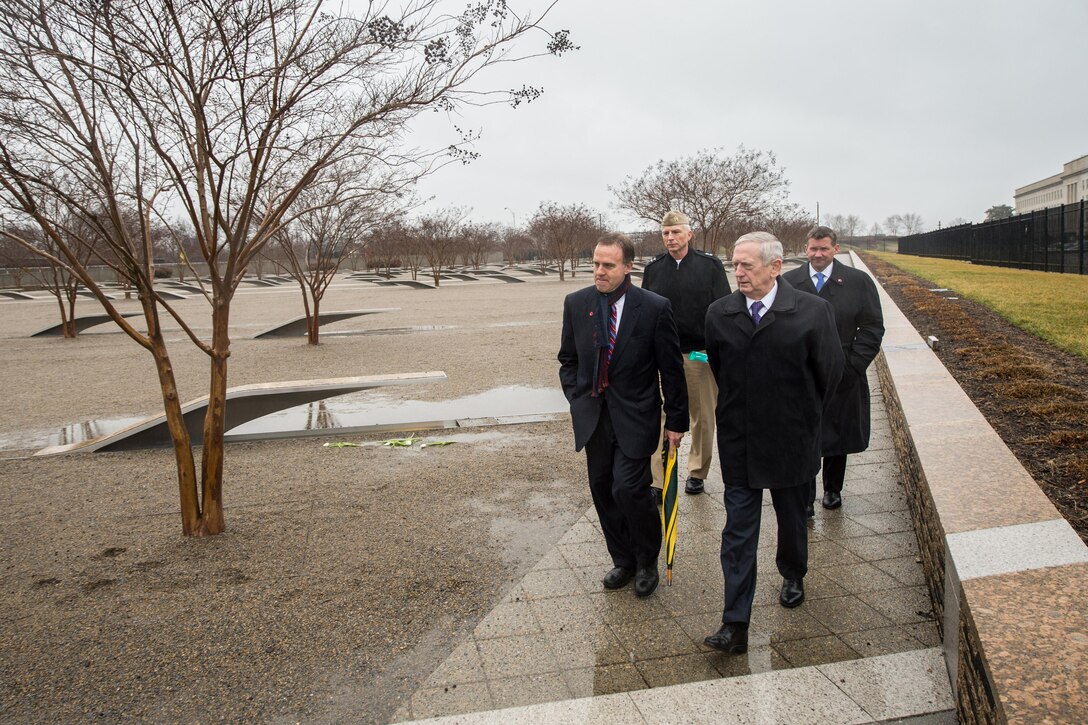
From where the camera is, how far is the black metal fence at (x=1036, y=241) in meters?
22.5

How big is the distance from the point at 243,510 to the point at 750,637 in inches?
148

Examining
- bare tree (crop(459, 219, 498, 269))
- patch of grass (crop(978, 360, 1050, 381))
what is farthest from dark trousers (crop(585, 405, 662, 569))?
bare tree (crop(459, 219, 498, 269))

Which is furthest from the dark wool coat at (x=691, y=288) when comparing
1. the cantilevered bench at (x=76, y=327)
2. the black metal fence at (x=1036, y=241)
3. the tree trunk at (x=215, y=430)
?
the black metal fence at (x=1036, y=241)

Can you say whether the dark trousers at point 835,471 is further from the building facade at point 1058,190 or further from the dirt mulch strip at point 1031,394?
the building facade at point 1058,190

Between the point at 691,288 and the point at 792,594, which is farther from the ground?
the point at 691,288

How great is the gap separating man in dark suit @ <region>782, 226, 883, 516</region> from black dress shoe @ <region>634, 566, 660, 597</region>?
132cm

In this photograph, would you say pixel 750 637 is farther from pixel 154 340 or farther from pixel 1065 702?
pixel 154 340

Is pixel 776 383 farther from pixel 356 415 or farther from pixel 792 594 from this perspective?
pixel 356 415

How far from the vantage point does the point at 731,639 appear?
340cm

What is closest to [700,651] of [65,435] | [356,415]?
[356,415]

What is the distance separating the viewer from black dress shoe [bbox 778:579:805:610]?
3.80 meters

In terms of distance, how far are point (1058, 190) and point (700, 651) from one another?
79.0 metres

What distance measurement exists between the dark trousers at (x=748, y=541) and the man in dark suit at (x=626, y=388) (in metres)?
0.50

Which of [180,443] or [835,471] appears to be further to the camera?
[835,471]
